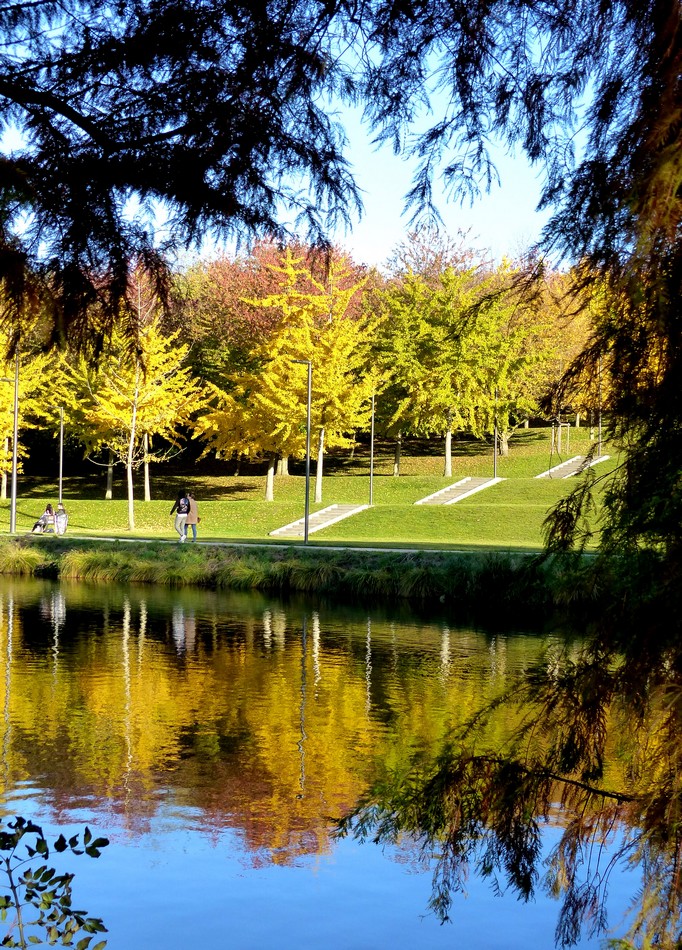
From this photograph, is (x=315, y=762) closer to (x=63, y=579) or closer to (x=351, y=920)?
(x=351, y=920)

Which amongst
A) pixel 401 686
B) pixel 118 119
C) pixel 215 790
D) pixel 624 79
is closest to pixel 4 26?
pixel 118 119

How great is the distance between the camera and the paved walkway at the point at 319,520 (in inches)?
1507

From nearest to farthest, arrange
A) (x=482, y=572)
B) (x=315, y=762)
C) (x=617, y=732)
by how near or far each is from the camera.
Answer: (x=617, y=732), (x=315, y=762), (x=482, y=572)

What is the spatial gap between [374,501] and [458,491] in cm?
343

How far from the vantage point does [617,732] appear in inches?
174

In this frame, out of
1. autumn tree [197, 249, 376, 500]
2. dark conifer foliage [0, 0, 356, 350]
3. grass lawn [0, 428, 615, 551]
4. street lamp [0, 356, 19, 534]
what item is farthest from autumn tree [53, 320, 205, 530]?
dark conifer foliage [0, 0, 356, 350]

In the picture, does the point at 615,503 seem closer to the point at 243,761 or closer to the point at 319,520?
the point at 243,761

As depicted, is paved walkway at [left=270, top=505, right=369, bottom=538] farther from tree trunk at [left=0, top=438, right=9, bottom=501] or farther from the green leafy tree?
tree trunk at [left=0, top=438, right=9, bottom=501]

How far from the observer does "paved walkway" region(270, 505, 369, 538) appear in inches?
1507

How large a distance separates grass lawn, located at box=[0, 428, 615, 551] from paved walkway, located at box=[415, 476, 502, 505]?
49 cm

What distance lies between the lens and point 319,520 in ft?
131

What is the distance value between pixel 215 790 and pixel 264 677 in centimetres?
562

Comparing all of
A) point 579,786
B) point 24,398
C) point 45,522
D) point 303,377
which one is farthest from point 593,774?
point 24,398

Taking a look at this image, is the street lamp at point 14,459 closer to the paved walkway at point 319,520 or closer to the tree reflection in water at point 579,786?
the paved walkway at point 319,520
